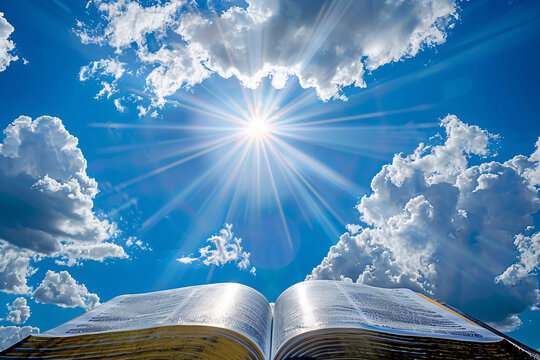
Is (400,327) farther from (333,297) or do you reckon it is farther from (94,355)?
(94,355)

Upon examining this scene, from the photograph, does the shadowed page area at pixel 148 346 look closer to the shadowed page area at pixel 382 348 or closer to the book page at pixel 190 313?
the book page at pixel 190 313

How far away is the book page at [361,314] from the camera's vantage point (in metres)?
5.07

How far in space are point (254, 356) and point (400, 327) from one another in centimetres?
318

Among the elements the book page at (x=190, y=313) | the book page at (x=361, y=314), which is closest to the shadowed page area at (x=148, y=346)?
the book page at (x=190, y=313)

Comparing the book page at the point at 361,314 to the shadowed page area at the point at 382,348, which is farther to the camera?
the book page at the point at 361,314

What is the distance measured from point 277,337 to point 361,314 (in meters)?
2.05

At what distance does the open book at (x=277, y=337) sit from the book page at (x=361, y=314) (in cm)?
3

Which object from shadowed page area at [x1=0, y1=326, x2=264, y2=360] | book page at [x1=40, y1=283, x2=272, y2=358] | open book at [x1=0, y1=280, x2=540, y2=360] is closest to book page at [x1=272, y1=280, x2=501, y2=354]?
open book at [x1=0, y1=280, x2=540, y2=360]

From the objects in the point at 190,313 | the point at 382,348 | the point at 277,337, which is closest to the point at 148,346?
the point at 190,313

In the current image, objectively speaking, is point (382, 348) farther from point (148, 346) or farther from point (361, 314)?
point (148, 346)

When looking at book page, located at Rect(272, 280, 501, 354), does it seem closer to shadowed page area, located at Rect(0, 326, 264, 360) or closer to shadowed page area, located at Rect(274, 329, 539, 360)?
shadowed page area, located at Rect(274, 329, 539, 360)

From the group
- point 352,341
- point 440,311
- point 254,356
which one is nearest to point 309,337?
point 352,341

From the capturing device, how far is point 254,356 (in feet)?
15.7

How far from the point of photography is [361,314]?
5793 millimetres
